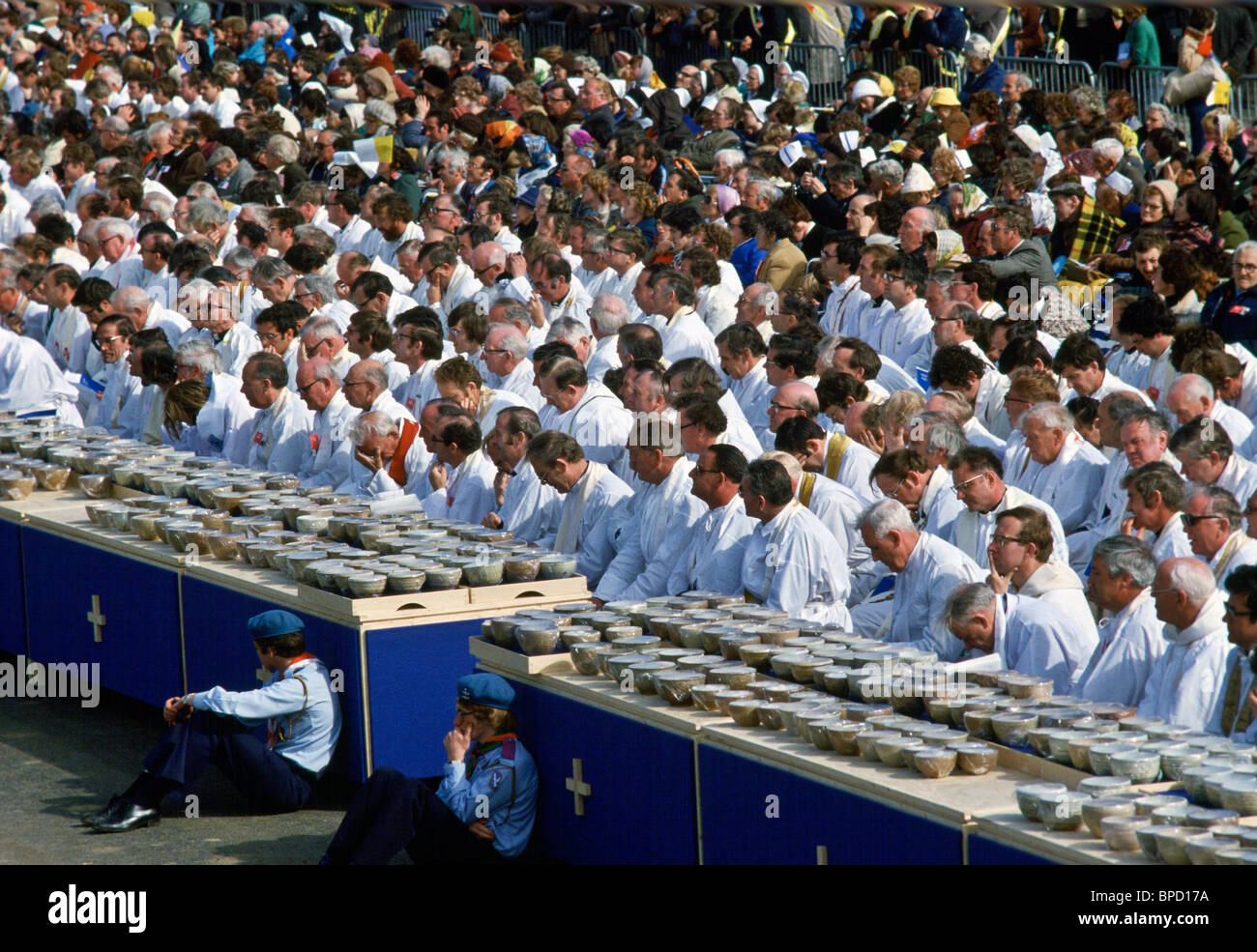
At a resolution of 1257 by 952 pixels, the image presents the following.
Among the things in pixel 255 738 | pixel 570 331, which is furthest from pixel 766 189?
pixel 255 738

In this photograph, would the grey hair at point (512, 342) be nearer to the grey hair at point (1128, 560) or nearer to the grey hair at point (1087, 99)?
the grey hair at point (1128, 560)

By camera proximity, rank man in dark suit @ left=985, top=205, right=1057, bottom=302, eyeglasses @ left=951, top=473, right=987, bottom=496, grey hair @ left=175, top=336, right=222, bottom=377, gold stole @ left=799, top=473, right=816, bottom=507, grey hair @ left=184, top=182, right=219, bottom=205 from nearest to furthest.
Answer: eyeglasses @ left=951, top=473, right=987, bottom=496 → gold stole @ left=799, top=473, right=816, bottom=507 → grey hair @ left=175, top=336, right=222, bottom=377 → man in dark suit @ left=985, top=205, right=1057, bottom=302 → grey hair @ left=184, top=182, right=219, bottom=205

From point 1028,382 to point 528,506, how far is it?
2506 mm

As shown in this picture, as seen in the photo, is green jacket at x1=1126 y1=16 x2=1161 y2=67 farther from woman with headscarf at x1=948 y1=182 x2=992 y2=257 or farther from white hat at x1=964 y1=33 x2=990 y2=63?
woman with headscarf at x1=948 y1=182 x2=992 y2=257

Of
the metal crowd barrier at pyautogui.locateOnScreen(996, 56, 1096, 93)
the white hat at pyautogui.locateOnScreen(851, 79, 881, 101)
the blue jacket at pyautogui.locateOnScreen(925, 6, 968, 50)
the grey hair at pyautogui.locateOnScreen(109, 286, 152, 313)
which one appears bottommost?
the grey hair at pyautogui.locateOnScreen(109, 286, 152, 313)

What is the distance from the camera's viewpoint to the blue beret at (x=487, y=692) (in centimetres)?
628

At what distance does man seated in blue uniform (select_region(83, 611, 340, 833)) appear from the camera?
22.8ft

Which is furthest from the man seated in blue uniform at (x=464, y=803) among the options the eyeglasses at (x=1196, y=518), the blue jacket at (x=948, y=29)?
the blue jacket at (x=948, y=29)

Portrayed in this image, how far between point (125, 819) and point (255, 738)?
0.59 metres

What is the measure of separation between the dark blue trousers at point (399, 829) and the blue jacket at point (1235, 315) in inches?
236

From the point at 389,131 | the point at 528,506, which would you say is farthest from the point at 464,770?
the point at 389,131

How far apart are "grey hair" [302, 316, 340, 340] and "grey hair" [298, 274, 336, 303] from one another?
1757mm

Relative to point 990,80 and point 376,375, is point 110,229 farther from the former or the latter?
point 990,80

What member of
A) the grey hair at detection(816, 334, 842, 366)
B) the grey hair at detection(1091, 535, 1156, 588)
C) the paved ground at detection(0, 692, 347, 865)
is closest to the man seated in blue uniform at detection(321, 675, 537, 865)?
the paved ground at detection(0, 692, 347, 865)
